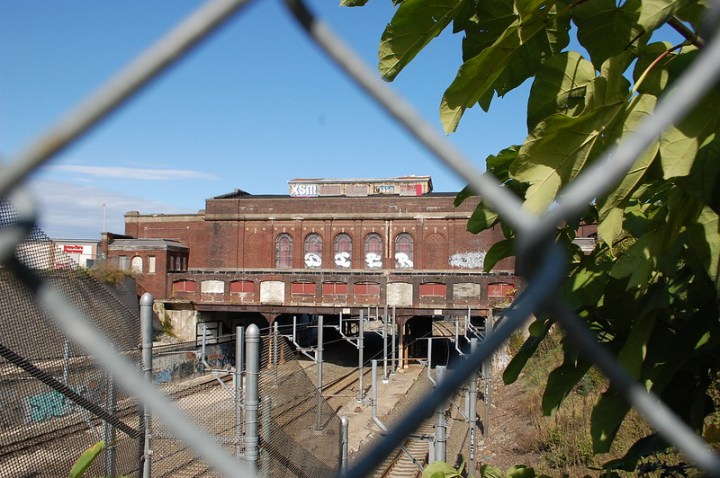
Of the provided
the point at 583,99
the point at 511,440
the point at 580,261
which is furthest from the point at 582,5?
the point at 511,440

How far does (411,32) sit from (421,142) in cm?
101

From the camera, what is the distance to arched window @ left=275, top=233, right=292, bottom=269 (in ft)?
121

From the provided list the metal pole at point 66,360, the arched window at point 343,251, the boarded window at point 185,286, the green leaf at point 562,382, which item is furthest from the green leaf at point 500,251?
the arched window at point 343,251

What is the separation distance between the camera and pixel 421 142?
80 centimetres

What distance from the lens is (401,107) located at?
0.80m

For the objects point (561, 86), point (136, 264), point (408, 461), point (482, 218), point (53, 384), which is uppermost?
point (561, 86)

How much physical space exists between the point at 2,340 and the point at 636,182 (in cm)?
275

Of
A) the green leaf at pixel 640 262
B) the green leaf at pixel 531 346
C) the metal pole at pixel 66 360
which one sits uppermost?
the green leaf at pixel 640 262

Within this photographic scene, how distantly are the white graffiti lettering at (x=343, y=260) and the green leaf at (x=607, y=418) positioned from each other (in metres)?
33.9

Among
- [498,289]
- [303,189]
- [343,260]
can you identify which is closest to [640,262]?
[498,289]

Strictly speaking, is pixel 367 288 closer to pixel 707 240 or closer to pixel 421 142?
pixel 707 240

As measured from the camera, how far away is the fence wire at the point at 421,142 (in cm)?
66

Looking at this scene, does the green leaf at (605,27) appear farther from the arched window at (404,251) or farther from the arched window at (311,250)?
the arched window at (311,250)

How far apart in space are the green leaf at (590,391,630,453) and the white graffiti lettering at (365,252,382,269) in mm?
33614
